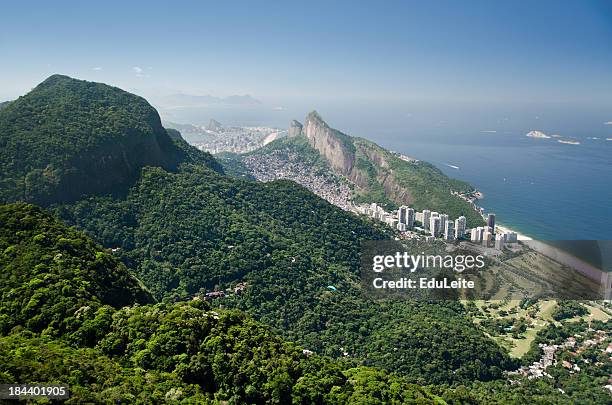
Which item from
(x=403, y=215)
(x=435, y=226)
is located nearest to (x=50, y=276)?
(x=435, y=226)

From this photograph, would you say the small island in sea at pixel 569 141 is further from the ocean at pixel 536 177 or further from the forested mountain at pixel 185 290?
the forested mountain at pixel 185 290

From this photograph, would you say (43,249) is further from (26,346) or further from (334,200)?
(334,200)

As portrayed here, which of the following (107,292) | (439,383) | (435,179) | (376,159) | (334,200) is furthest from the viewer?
(376,159)

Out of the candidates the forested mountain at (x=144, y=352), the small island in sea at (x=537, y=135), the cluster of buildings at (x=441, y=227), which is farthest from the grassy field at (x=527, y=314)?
the small island in sea at (x=537, y=135)

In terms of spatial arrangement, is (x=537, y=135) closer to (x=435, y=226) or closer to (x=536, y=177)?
(x=536, y=177)

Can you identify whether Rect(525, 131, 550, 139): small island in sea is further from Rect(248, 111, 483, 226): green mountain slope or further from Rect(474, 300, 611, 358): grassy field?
Rect(474, 300, 611, 358): grassy field

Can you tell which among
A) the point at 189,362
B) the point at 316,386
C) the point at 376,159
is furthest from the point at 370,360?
the point at 376,159
